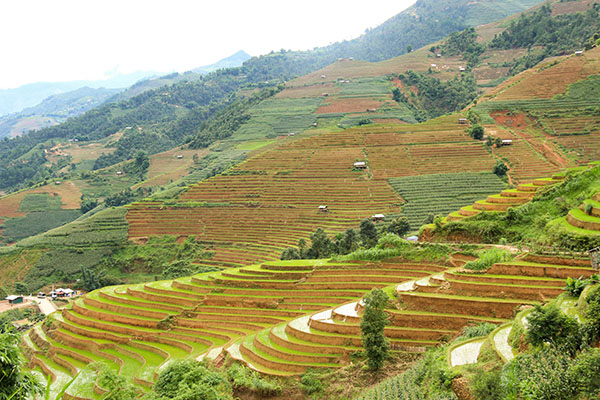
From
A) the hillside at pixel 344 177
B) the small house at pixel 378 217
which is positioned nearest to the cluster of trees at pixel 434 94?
the hillside at pixel 344 177

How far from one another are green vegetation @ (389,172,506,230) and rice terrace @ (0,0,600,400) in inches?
11.0

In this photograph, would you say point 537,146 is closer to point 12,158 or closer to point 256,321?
point 256,321

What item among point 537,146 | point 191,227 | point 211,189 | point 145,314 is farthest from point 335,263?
point 537,146

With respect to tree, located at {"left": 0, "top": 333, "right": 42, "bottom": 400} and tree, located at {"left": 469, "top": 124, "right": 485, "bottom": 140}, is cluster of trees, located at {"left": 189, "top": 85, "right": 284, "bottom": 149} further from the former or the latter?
tree, located at {"left": 0, "top": 333, "right": 42, "bottom": 400}

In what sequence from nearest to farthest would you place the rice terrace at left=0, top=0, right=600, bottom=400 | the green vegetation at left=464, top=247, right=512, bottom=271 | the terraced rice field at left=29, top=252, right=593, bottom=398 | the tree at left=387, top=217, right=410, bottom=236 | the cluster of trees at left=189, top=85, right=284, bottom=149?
the rice terrace at left=0, top=0, right=600, bottom=400
the terraced rice field at left=29, top=252, right=593, bottom=398
the green vegetation at left=464, top=247, right=512, bottom=271
the tree at left=387, top=217, right=410, bottom=236
the cluster of trees at left=189, top=85, right=284, bottom=149

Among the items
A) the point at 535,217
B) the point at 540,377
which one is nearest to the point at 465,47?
the point at 535,217

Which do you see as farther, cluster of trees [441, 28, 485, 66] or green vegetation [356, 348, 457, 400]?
cluster of trees [441, 28, 485, 66]

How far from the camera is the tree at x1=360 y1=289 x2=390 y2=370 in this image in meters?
20.8

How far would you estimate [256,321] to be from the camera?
1200 inches

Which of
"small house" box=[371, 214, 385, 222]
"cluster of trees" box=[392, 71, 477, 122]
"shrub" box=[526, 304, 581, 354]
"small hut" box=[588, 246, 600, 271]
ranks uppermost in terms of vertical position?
"cluster of trees" box=[392, 71, 477, 122]

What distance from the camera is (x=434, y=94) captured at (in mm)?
108875

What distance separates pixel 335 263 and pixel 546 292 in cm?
1431

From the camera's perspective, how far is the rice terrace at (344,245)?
19.3 meters

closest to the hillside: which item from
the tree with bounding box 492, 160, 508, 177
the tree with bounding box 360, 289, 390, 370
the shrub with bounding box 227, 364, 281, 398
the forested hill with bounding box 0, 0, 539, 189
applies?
the tree with bounding box 492, 160, 508, 177
